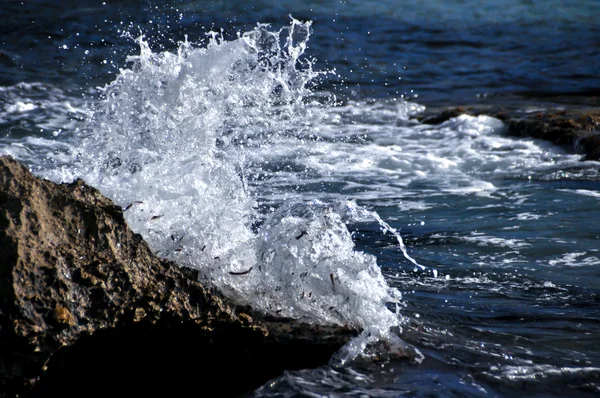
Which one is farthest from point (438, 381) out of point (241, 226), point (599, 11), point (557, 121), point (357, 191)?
point (599, 11)

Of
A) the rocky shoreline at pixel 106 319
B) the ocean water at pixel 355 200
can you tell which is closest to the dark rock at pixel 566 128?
the ocean water at pixel 355 200

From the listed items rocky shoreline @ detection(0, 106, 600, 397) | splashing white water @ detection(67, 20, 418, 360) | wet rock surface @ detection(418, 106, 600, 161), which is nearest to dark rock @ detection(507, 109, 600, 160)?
wet rock surface @ detection(418, 106, 600, 161)

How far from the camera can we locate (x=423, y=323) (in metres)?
3.17

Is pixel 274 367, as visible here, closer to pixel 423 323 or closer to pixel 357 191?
pixel 423 323

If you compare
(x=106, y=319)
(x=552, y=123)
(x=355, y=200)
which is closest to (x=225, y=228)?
(x=106, y=319)

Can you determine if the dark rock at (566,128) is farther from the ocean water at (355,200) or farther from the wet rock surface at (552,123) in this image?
the ocean water at (355,200)

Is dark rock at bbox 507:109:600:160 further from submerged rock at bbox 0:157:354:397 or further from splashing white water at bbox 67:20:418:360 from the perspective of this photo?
submerged rock at bbox 0:157:354:397

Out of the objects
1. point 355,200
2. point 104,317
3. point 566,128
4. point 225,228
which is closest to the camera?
point 104,317

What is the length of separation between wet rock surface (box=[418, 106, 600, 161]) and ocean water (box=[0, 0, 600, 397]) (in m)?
0.21

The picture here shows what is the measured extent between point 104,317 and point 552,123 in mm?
7911

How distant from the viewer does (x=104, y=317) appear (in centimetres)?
228

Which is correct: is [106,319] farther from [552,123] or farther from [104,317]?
[552,123]

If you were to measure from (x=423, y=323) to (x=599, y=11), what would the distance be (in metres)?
17.6

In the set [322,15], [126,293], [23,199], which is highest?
[322,15]
